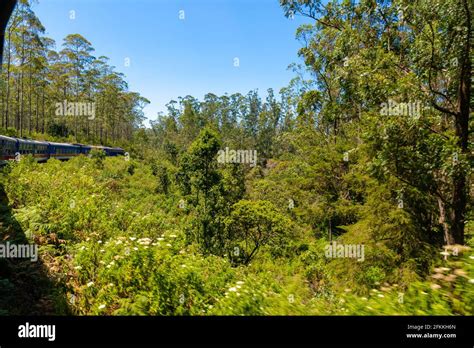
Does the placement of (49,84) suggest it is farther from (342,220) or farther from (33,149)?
(342,220)

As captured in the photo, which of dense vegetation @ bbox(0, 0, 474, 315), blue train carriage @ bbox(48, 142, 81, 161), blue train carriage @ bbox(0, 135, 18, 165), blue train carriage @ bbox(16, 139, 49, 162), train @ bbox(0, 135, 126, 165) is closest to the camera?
dense vegetation @ bbox(0, 0, 474, 315)

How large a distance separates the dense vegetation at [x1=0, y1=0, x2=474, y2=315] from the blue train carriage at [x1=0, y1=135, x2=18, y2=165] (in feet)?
7.83

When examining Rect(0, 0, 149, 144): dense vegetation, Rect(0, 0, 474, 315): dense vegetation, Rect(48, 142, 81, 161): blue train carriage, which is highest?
Rect(0, 0, 149, 144): dense vegetation

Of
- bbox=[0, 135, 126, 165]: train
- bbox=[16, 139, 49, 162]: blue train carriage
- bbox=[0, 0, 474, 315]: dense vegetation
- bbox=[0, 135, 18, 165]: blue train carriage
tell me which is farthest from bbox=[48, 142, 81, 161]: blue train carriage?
bbox=[0, 135, 18, 165]: blue train carriage

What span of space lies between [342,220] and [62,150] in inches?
1108

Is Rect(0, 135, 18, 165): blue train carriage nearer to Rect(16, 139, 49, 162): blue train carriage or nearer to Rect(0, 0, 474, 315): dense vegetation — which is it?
Rect(16, 139, 49, 162): blue train carriage

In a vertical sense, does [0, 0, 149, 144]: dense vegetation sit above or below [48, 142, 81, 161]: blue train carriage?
above

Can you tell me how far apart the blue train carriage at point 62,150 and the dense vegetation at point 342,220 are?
14.4 feet

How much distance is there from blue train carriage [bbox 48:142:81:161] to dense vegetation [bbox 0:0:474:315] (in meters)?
4.38

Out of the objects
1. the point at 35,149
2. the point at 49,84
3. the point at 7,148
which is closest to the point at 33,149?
the point at 35,149

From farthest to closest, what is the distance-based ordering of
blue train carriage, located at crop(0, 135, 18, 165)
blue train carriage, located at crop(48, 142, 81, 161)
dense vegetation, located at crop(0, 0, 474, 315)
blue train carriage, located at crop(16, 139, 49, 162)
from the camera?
blue train carriage, located at crop(48, 142, 81, 161)
blue train carriage, located at crop(16, 139, 49, 162)
blue train carriage, located at crop(0, 135, 18, 165)
dense vegetation, located at crop(0, 0, 474, 315)

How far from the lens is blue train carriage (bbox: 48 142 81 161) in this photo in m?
24.2

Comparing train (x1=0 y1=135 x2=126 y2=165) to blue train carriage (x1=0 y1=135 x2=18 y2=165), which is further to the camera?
train (x1=0 y1=135 x2=126 y2=165)
